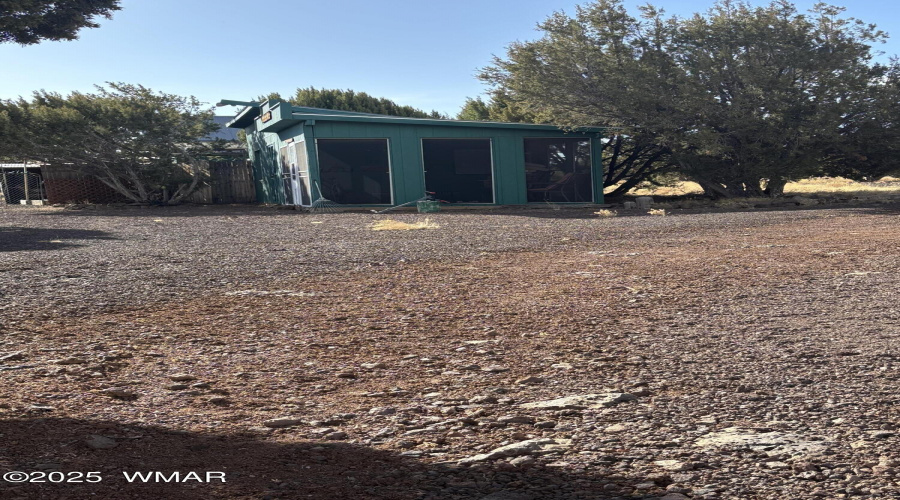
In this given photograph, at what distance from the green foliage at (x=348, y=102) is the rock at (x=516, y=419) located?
107ft

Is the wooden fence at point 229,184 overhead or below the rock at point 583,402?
overhead

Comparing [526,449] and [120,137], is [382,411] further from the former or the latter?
[120,137]

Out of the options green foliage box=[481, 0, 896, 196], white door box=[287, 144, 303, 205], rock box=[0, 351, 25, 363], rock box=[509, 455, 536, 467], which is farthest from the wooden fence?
rock box=[509, 455, 536, 467]

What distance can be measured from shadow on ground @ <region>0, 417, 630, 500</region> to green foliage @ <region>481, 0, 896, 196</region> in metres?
17.5

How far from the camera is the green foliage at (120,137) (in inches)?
736

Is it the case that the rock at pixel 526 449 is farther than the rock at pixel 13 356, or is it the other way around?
the rock at pixel 13 356

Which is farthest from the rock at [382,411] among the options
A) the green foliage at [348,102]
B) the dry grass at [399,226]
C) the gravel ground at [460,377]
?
the green foliage at [348,102]

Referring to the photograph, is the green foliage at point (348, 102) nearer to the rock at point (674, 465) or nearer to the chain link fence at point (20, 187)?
the chain link fence at point (20, 187)

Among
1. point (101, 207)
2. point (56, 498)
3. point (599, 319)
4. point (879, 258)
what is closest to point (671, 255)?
point (879, 258)

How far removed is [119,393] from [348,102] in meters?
33.3

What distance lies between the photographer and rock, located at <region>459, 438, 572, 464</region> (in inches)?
95.7

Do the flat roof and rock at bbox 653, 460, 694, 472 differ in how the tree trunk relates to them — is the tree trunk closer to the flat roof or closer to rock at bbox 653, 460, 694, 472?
the flat roof

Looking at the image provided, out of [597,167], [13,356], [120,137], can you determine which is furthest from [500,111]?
[13,356]

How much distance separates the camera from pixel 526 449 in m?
2.48
